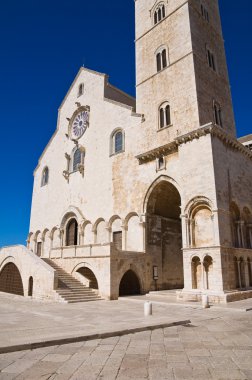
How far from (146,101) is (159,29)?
20.4ft

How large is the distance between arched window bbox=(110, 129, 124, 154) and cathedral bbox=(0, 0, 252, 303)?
0.09 meters

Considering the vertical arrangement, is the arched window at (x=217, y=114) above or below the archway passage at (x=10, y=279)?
above

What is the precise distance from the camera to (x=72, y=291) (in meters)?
16.5

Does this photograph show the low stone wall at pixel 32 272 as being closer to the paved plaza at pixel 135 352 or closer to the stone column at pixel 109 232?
the stone column at pixel 109 232

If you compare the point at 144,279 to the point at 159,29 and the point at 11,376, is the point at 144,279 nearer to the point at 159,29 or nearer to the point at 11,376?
the point at 11,376

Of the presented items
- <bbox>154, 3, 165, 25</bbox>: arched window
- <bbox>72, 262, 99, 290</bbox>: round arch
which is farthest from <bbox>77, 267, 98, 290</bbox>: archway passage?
<bbox>154, 3, 165, 25</bbox>: arched window

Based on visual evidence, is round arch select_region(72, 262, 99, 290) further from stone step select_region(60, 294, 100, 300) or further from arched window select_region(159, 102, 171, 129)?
arched window select_region(159, 102, 171, 129)

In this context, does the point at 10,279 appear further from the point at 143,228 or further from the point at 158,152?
the point at 158,152

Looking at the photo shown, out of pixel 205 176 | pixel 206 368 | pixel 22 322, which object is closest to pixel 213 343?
pixel 206 368

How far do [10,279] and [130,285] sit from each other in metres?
9.72

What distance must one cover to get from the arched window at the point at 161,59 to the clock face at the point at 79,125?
28.7 feet

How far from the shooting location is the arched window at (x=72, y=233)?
26.6m

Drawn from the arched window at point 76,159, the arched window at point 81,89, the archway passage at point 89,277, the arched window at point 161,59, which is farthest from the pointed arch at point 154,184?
the arched window at point 81,89

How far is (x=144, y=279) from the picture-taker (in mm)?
19141
